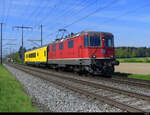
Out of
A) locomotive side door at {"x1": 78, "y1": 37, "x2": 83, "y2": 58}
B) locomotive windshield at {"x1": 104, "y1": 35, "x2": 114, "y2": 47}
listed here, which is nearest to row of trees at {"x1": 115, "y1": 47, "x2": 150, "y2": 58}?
locomotive windshield at {"x1": 104, "y1": 35, "x2": 114, "y2": 47}

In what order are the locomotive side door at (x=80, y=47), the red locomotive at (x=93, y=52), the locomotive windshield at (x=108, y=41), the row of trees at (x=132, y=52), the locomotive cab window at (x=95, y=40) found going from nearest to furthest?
1. the red locomotive at (x=93, y=52)
2. the locomotive cab window at (x=95, y=40)
3. the locomotive side door at (x=80, y=47)
4. the locomotive windshield at (x=108, y=41)
5. the row of trees at (x=132, y=52)

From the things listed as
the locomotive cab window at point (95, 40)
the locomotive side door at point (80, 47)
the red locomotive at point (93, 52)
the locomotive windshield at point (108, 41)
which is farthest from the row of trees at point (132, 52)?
the locomotive side door at point (80, 47)

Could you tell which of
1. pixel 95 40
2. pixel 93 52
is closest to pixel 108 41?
pixel 95 40

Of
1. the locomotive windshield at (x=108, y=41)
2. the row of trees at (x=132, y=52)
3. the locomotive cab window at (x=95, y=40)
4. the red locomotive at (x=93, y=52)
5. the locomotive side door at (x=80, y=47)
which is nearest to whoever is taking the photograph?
the red locomotive at (x=93, y=52)

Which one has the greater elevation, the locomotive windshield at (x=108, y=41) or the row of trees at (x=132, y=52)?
the row of trees at (x=132, y=52)

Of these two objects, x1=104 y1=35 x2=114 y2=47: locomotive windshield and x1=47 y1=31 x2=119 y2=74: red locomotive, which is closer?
x1=47 y1=31 x2=119 y2=74: red locomotive

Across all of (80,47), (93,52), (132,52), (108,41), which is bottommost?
(93,52)

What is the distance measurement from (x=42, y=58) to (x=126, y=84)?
699 inches

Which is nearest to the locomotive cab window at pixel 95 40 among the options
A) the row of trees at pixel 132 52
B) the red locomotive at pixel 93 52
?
the red locomotive at pixel 93 52

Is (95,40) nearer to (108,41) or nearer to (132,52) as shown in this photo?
(108,41)

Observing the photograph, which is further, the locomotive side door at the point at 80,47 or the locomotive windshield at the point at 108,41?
the locomotive windshield at the point at 108,41

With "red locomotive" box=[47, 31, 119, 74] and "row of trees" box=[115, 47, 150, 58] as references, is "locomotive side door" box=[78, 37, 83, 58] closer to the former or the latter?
"red locomotive" box=[47, 31, 119, 74]

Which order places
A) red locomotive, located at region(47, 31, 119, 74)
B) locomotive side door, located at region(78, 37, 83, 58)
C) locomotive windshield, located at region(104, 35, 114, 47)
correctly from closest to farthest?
red locomotive, located at region(47, 31, 119, 74) → locomotive side door, located at region(78, 37, 83, 58) → locomotive windshield, located at region(104, 35, 114, 47)

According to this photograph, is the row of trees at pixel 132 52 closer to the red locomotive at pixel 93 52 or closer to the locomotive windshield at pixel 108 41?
the locomotive windshield at pixel 108 41
